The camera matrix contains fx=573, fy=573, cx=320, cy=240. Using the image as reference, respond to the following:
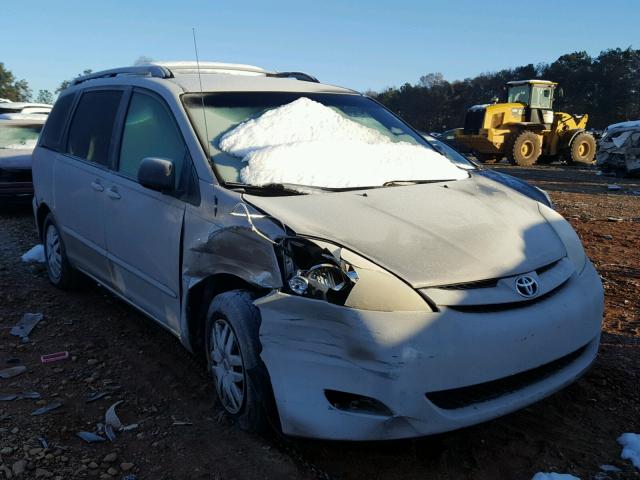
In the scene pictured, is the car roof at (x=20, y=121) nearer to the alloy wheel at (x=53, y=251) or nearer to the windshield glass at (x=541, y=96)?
the alloy wheel at (x=53, y=251)

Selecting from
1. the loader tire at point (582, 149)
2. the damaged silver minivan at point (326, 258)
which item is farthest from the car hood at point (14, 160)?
the loader tire at point (582, 149)

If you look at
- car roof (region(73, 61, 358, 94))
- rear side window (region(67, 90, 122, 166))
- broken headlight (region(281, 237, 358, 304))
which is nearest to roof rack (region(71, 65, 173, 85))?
car roof (region(73, 61, 358, 94))

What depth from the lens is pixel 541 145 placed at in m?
21.5

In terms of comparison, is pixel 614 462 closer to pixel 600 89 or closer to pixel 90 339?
pixel 90 339

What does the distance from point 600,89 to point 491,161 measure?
1447 inches

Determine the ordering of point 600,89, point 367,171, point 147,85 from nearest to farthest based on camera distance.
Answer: point 367,171 → point 147,85 → point 600,89

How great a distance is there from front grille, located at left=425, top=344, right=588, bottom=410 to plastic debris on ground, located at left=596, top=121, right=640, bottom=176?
47.5 ft

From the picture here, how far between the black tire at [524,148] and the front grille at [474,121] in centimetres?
130

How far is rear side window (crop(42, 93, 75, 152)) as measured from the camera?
15.7 ft

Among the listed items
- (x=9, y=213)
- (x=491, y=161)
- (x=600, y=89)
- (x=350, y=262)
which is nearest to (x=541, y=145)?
(x=491, y=161)

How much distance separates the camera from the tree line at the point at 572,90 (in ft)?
170

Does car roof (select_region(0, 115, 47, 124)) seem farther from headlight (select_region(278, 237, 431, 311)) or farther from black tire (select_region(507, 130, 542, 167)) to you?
black tire (select_region(507, 130, 542, 167))

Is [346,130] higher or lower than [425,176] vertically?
higher

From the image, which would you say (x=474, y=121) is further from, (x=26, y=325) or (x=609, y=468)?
(x=609, y=468)
